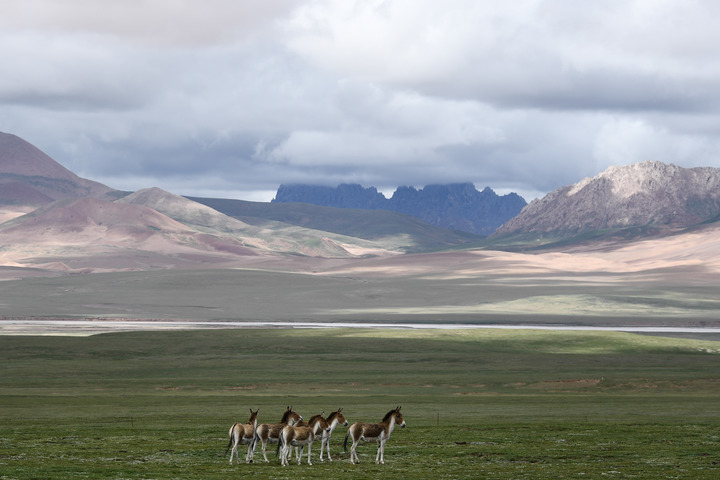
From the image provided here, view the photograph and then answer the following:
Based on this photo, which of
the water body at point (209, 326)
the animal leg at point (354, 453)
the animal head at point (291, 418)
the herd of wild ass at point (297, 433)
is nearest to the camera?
the herd of wild ass at point (297, 433)

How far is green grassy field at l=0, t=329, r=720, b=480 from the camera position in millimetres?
28938

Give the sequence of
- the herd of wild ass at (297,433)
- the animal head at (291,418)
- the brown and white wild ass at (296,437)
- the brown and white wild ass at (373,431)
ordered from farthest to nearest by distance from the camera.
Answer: the animal head at (291,418) → the brown and white wild ass at (373,431) → the herd of wild ass at (297,433) → the brown and white wild ass at (296,437)

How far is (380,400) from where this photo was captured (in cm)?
5666

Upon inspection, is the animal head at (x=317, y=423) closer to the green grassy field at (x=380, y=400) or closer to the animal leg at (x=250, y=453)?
the green grassy field at (x=380, y=400)

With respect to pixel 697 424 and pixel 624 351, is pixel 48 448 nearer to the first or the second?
pixel 697 424

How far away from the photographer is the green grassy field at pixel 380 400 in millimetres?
28938

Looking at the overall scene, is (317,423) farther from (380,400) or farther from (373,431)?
(380,400)

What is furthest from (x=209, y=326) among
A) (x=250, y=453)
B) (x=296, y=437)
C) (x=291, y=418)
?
(x=296, y=437)

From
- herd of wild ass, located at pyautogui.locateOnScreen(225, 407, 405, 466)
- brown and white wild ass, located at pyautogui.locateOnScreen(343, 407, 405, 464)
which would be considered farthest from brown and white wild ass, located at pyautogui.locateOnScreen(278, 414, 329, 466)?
brown and white wild ass, located at pyautogui.locateOnScreen(343, 407, 405, 464)

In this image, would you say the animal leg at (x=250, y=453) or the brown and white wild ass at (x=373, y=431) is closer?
the brown and white wild ass at (x=373, y=431)

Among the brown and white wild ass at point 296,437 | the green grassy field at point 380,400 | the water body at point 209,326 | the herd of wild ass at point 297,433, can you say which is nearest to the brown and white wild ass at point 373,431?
the herd of wild ass at point 297,433

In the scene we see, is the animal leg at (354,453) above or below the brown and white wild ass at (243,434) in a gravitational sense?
below

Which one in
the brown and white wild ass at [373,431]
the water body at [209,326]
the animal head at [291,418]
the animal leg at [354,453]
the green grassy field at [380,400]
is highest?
the animal head at [291,418]

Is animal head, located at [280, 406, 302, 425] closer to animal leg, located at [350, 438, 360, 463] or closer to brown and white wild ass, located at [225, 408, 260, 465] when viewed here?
brown and white wild ass, located at [225, 408, 260, 465]
